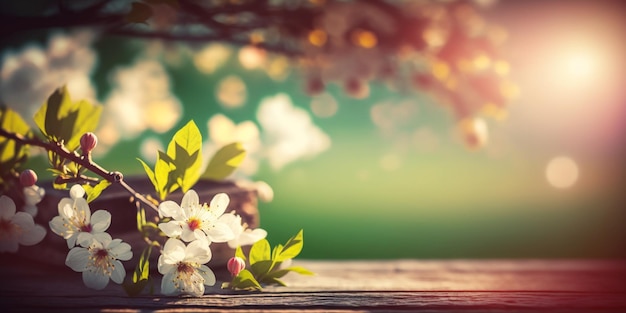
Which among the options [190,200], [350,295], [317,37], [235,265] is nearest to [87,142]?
[190,200]

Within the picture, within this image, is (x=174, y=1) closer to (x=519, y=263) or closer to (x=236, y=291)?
(x=236, y=291)

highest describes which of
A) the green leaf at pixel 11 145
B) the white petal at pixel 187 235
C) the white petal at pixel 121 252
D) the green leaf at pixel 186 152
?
the green leaf at pixel 11 145

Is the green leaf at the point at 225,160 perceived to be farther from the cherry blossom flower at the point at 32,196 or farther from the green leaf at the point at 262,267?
the cherry blossom flower at the point at 32,196

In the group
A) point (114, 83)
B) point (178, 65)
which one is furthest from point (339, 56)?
point (114, 83)

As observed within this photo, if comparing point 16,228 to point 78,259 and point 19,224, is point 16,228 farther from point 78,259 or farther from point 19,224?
point 78,259

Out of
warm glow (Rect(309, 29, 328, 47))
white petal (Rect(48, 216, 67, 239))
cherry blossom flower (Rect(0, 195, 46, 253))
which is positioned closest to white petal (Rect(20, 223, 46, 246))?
cherry blossom flower (Rect(0, 195, 46, 253))

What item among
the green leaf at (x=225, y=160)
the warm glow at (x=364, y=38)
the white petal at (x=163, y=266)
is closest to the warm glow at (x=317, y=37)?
the warm glow at (x=364, y=38)
